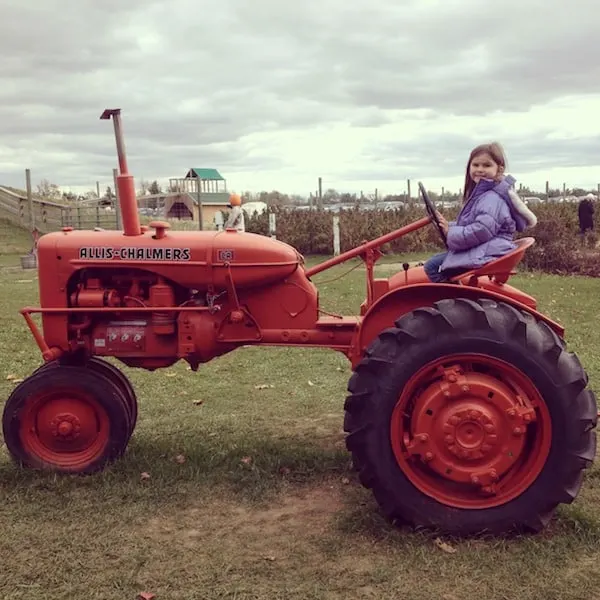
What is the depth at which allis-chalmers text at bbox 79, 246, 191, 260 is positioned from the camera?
164 inches

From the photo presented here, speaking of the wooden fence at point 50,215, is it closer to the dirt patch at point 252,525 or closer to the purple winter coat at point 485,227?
the dirt patch at point 252,525

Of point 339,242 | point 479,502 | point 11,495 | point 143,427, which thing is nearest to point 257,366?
point 143,427

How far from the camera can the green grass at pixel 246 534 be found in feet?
10.0

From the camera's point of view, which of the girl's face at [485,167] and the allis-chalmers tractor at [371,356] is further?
the girl's face at [485,167]

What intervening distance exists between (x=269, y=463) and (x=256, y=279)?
1164mm

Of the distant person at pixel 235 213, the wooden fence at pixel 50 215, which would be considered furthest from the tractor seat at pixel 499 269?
the wooden fence at pixel 50 215

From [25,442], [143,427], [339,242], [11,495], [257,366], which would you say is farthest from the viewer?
[339,242]

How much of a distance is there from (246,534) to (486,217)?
199 cm

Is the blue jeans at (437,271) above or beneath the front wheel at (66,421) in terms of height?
above

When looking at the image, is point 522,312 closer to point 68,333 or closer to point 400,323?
point 400,323

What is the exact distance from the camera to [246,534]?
3551 millimetres

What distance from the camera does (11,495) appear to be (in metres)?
3.98

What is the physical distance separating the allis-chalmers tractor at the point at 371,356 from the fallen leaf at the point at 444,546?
8 centimetres

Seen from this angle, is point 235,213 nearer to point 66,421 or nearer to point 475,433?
point 66,421
